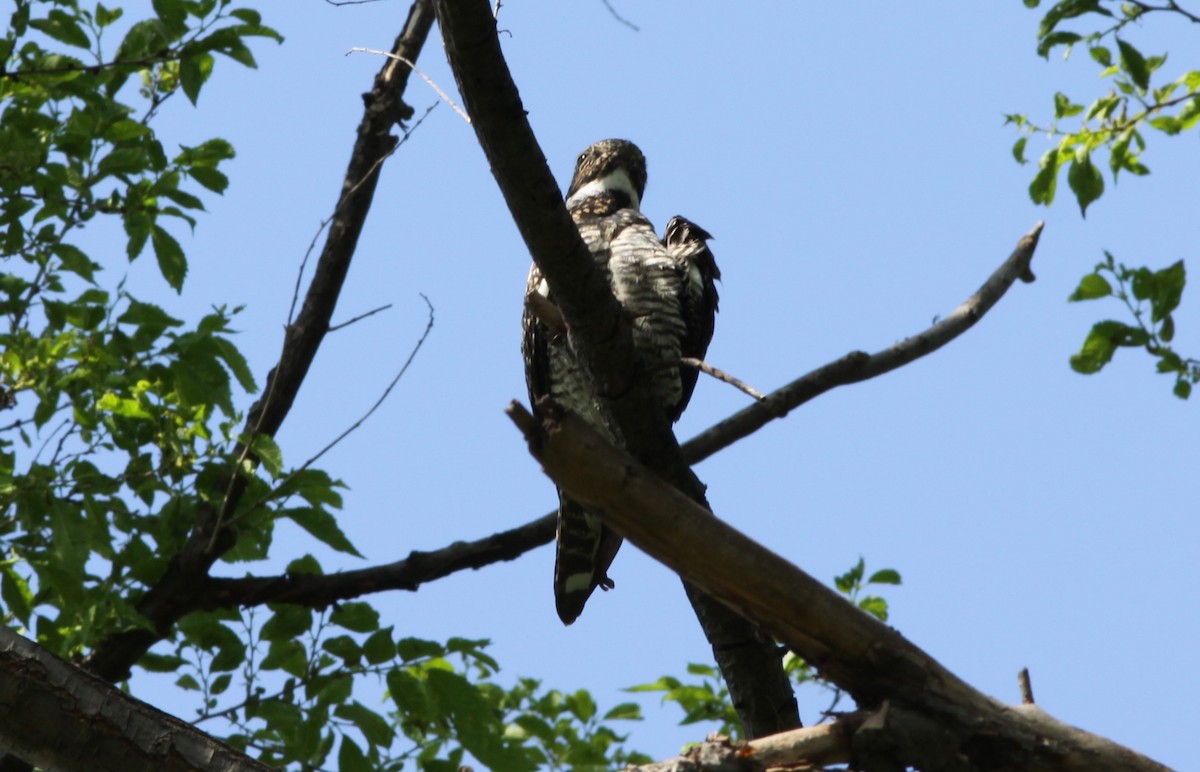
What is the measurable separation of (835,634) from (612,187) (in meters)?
3.37

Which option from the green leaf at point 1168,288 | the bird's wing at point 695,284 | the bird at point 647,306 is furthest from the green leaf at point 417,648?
the green leaf at point 1168,288

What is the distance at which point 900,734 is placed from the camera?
2309 millimetres

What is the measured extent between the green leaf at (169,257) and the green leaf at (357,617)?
1329 millimetres

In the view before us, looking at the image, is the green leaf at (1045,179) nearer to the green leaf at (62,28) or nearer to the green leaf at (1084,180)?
the green leaf at (1084,180)

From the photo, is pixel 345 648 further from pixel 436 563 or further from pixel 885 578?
pixel 885 578

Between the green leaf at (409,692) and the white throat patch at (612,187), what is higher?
the white throat patch at (612,187)

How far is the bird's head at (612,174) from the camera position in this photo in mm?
5453

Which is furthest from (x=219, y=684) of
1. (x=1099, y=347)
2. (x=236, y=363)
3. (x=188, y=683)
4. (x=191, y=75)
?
(x=1099, y=347)

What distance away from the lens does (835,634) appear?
7.87 feet

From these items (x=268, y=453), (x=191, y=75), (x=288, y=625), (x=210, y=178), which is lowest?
(x=288, y=625)

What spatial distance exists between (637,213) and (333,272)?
136 centimetres

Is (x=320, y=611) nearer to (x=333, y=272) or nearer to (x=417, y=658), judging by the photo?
Answer: (x=417, y=658)

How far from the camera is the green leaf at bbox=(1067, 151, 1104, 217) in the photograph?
5.11m

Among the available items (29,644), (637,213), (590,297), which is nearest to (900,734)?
(590,297)
